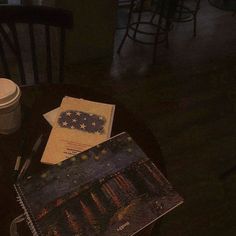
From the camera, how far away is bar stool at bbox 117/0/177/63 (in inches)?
104

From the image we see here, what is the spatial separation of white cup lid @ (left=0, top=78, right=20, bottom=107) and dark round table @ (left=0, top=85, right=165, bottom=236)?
0.41 feet

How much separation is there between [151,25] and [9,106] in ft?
8.21

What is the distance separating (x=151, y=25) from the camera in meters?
3.13

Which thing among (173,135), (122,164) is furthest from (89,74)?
(122,164)

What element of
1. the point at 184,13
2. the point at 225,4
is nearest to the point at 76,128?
the point at 225,4

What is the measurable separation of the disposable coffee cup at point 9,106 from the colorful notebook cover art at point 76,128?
120mm

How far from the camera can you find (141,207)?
0.79 m

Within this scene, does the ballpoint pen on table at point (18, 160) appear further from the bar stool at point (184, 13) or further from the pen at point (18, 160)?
the bar stool at point (184, 13)

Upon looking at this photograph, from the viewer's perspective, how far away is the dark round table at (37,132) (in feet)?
2.56

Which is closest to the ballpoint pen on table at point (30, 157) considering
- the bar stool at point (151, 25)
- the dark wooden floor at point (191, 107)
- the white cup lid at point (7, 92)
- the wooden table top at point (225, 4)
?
the white cup lid at point (7, 92)

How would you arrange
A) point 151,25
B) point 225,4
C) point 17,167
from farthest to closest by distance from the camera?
point 151,25
point 225,4
point 17,167

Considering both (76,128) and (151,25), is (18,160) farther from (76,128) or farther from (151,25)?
(151,25)

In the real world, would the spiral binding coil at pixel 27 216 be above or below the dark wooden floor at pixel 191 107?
above

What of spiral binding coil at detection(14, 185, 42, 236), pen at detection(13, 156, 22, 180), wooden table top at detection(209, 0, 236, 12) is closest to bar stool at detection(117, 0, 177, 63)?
wooden table top at detection(209, 0, 236, 12)
